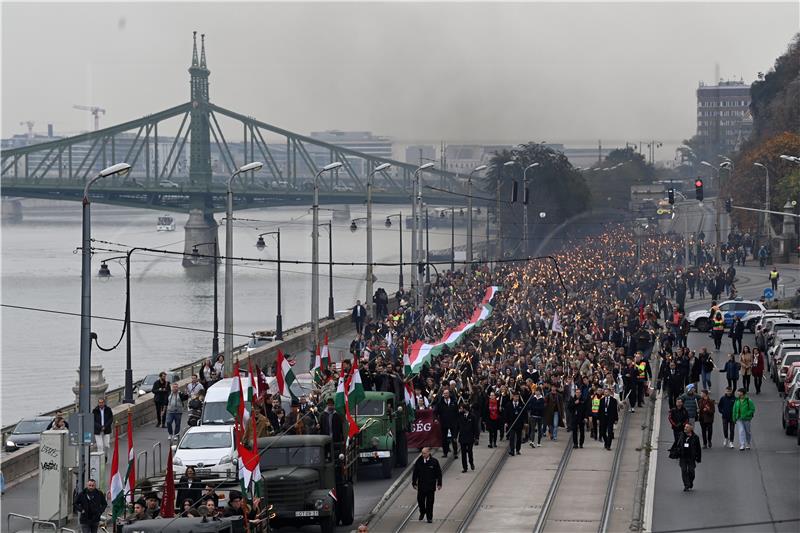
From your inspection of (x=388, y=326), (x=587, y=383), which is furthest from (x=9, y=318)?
(x=587, y=383)

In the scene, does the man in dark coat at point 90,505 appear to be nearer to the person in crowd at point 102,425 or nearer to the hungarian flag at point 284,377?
the person in crowd at point 102,425

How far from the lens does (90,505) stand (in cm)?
2155

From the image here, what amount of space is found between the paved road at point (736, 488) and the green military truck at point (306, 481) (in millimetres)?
4647

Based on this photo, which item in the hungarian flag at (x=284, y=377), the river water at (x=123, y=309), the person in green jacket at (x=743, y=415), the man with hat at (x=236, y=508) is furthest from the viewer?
the river water at (x=123, y=309)

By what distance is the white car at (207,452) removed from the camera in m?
24.9

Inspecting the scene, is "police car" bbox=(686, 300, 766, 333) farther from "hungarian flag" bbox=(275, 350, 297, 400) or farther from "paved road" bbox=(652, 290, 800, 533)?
"hungarian flag" bbox=(275, 350, 297, 400)

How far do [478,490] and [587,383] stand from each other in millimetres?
5671

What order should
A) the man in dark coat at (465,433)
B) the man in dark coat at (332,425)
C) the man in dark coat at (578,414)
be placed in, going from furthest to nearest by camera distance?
the man in dark coat at (578,414)
the man in dark coat at (465,433)
the man in dark coat at (332,425)

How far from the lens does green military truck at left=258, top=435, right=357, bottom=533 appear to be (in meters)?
21.5

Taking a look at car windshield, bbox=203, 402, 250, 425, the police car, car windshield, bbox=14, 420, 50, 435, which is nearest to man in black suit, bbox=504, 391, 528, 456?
car windshield, bbox=203, 402, 250, 425

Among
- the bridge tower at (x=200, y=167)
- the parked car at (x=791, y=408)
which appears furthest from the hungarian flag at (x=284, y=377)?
the bridge tower at (x=200, y=167)

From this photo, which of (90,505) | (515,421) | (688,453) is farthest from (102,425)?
(688,453)

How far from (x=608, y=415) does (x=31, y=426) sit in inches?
643

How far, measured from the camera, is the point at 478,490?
84.6 ft
